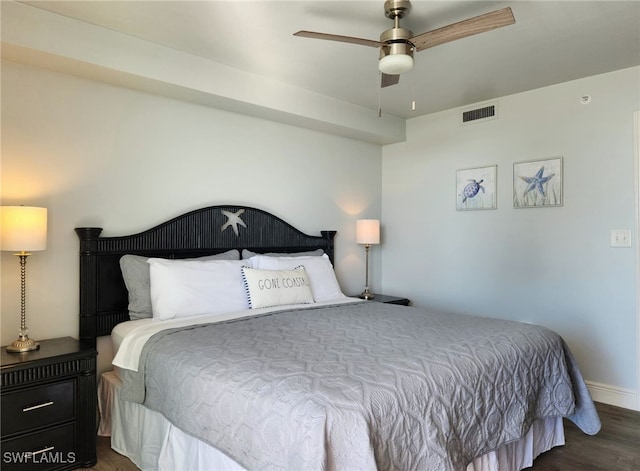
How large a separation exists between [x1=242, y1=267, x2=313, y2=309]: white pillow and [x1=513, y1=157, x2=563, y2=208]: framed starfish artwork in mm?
2069

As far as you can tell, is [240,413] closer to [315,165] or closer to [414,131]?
[315,165]

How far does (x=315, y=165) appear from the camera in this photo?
4.20m

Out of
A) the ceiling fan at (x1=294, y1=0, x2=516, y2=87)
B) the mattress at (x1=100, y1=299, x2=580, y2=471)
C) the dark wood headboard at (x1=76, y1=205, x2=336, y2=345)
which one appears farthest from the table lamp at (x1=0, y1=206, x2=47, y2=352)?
the ceiling fan at (x1=294, y1=0, x2=516, y2=87)

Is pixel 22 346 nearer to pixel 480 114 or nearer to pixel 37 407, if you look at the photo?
pixel 37 407

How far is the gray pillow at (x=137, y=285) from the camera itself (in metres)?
2.77

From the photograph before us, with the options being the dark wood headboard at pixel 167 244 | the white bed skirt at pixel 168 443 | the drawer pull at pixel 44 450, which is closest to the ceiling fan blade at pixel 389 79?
the dark wood headboard at pixel 167 244

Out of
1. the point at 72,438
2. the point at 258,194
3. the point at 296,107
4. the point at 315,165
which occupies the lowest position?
the point at 72,438

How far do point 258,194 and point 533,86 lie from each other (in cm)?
248

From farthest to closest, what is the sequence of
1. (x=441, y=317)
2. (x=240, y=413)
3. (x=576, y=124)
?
(x=576, y=124) < (x=441, y=317) < (x=240, y=413)

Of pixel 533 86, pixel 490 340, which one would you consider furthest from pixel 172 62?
pixel 533 86

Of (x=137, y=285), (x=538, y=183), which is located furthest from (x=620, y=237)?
(x=137, y=285)

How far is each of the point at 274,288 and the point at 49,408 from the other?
144cm

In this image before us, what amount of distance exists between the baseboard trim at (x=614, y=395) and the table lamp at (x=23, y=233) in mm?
3851

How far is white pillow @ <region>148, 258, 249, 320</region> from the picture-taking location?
2703 millimetres
